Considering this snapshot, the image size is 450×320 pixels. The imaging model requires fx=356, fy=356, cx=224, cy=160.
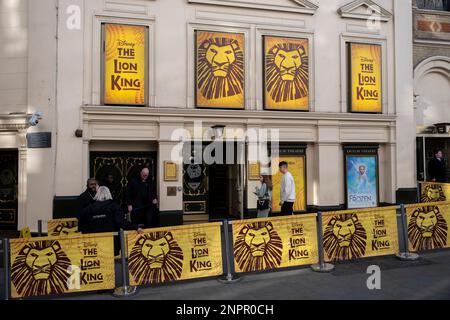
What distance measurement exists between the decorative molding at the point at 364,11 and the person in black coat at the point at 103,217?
10.3 metres

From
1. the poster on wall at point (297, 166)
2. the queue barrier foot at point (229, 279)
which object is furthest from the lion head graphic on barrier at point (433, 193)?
the queue barrier foot at point (229, 279)

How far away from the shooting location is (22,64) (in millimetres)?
10109

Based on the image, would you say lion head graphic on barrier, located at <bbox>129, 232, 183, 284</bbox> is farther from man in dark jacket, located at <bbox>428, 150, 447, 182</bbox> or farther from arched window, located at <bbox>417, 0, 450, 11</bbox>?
arched window, located at <bbox>417, 0, 450, 11</bbox>

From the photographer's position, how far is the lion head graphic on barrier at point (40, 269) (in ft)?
17.6

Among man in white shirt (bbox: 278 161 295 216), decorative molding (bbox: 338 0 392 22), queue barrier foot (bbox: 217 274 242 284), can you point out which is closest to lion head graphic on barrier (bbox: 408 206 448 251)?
man in white shirt (bbox: 278 161 295 216)

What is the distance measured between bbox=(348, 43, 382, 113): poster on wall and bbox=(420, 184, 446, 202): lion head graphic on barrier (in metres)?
3.17

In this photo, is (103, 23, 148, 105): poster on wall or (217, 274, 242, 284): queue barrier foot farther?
(103, 23, 148, 105): poster on wall

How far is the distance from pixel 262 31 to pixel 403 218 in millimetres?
7257

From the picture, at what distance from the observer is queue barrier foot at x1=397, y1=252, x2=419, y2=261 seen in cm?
730

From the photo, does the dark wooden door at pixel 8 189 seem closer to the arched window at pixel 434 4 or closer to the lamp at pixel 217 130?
the lamp at pixel 217 130

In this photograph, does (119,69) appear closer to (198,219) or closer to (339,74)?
(198,219)

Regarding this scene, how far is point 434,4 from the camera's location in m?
14.2
